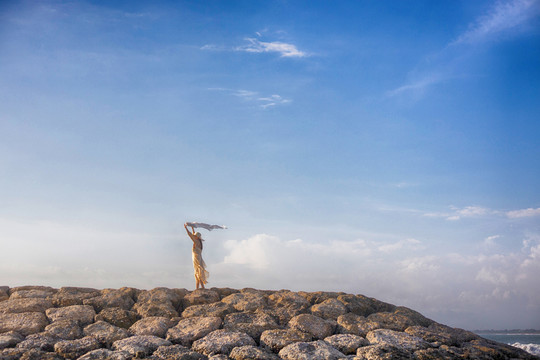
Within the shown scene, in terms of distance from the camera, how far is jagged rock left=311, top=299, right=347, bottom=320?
12.1 meters

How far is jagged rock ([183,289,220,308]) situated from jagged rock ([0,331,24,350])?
4.11 metres

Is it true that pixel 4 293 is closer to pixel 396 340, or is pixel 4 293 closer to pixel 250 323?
pixel 250 323

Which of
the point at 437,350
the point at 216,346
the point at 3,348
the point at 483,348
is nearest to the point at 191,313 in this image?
the point at 216,346

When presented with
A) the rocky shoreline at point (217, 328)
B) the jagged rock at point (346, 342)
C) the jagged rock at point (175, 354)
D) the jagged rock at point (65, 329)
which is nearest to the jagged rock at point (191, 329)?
the rocky shoreline at point (217, 328)

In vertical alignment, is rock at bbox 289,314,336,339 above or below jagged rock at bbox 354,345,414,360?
above

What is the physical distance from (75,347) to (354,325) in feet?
20.9

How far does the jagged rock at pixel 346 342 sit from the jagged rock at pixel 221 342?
177 cm

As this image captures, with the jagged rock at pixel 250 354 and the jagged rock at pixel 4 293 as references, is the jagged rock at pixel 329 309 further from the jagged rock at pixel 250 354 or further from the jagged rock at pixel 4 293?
the jagged rock at pixel 4 293

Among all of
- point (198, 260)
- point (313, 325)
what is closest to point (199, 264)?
point (198, 260)

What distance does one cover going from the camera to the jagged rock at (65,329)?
10.8m

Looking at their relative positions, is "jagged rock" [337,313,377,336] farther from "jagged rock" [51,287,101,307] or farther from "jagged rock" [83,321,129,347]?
"jagged rock" [51,287,101,307]

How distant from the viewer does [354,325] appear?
11.5 metres

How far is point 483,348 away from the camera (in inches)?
432

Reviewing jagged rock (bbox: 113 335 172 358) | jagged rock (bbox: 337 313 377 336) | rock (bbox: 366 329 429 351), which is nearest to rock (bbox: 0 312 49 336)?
jagged rock (bbox: 113 335 172 358)
